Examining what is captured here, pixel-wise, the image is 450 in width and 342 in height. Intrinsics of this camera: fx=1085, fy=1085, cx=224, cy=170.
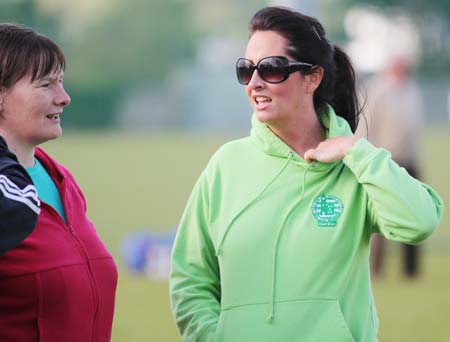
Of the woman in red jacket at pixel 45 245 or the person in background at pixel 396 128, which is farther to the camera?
the person in background at pixel 396 128

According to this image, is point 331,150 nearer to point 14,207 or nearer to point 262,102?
point 262,102

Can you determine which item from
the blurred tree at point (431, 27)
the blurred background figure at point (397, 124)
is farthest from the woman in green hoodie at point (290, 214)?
the blurred tree at point (431, 27)

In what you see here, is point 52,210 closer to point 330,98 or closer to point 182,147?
point 330,98

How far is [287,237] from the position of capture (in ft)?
→ 13.6

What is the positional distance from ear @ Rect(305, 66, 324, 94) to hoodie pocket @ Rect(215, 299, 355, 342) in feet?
2.87

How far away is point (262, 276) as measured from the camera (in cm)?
413

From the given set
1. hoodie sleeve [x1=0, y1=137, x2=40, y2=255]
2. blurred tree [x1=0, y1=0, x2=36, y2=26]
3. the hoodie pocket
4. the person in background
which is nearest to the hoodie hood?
the hoodie pocket

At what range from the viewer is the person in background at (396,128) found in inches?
467

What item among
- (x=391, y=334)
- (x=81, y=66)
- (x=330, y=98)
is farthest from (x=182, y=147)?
(x=330, y=98)

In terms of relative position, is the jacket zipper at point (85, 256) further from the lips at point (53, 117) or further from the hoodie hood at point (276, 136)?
the hoodie hood at point (276, 136)

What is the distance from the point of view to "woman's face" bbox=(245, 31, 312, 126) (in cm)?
425

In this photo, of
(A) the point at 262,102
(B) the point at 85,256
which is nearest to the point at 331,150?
(A) the point at 262,102

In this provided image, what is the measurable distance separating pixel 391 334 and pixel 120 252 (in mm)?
5179

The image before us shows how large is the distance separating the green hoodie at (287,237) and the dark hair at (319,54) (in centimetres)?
19
